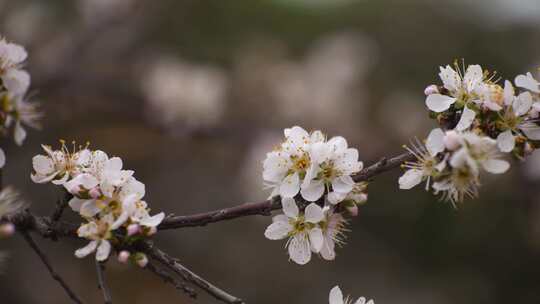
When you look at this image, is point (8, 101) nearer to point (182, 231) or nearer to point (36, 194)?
point (36, 194)

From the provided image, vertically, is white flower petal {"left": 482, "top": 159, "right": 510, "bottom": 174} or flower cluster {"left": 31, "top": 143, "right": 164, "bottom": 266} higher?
white flower petal {"left": 482, "top": 159, "right": 510, "bottom": 174}

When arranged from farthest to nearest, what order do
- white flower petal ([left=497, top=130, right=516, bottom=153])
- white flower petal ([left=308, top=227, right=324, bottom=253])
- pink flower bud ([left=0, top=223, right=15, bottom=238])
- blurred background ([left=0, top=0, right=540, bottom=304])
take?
blurred background ([left=0, top=0, right=540, bottom=304]), white flower petal ([left=308, top=227, right=324, bottom=253]), white flower petal ([left=497, top=130, right=516, bottom=153]), pink flower bud ([left=0, top=223, right=15, bottom=238])

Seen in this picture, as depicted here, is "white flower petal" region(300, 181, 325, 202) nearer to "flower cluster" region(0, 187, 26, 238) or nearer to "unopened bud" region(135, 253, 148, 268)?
"unopened bud" region(135, 253, 148, 268)

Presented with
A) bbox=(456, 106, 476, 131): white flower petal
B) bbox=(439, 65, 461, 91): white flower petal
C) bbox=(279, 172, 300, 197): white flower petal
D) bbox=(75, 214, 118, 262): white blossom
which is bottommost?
bbox=(75, 214, 118, 262): white blossom

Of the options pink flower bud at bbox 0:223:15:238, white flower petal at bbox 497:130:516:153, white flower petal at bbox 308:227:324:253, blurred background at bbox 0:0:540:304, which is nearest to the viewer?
pink flower bud at bbox 0:223:15:238

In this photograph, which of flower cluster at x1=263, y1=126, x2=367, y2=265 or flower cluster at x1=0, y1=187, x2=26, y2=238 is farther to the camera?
flower cluster at x1=263, y1=126, x2=367, y2=265

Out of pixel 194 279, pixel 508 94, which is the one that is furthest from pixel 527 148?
pixel 194 279

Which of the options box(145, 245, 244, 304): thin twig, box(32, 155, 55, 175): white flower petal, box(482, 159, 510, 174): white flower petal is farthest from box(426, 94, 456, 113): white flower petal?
box(32, 155, 55, 175): white flower petal

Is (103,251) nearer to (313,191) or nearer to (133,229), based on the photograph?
(133,229)

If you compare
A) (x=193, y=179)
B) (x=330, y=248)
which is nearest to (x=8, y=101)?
(x=330, y=248)
